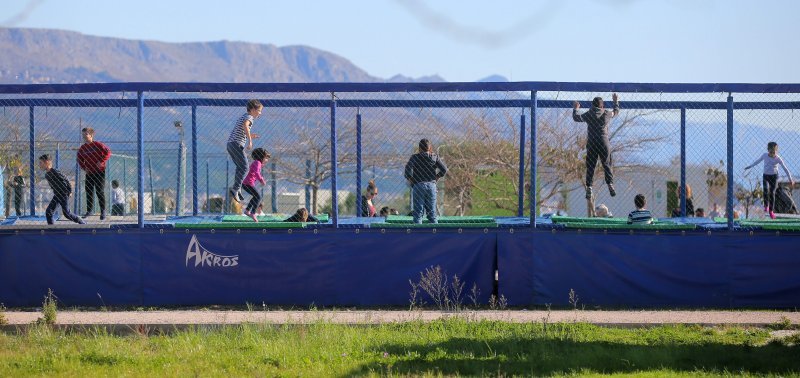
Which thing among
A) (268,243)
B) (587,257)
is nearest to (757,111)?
(587,257)

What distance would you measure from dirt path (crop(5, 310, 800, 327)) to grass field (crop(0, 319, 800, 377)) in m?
0.57

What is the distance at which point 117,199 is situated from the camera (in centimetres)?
2069

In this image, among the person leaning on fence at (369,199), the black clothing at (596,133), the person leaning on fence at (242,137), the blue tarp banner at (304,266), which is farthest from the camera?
the person leaning on fence at (369,199)

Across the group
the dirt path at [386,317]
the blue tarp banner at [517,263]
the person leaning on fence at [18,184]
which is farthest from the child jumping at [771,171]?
the person leaning on fence at [18,184]

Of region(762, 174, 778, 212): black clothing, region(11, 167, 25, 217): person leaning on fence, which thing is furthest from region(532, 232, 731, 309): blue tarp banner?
region(11, 167, 25, 217): person leaning on fence

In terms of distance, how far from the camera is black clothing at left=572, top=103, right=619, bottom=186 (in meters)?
14.2

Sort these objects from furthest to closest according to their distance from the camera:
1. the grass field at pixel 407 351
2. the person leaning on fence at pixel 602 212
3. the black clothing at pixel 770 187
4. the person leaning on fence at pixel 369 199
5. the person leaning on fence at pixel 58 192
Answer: the person leaning on fence at pixel 369 199, the black clothing at pixel 770 187, the person leaning on fence at pixel 602 212, the person leaning on fence at pixel 58 192, the grass field at pixel 407 351

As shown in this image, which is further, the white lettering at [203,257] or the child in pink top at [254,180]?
the child in pink top at [254,180]

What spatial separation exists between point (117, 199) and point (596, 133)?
10.5m

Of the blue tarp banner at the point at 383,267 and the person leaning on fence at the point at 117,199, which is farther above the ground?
the person leaning on fence at the point at 117,199

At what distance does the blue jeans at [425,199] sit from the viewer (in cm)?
1405

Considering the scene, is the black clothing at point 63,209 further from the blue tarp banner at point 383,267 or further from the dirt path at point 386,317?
the dirt path at point 386,317

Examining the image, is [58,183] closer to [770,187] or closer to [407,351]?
[407,351]

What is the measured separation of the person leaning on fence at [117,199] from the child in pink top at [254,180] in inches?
223
